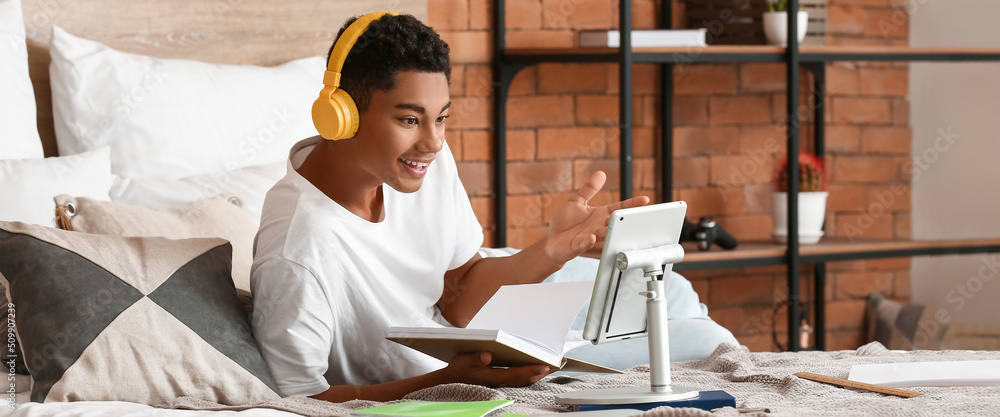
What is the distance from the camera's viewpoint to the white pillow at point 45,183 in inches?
62.5

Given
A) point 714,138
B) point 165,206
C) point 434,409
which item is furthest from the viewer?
point 714,138

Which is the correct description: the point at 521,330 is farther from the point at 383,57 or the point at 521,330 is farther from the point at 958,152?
the point at 958,152

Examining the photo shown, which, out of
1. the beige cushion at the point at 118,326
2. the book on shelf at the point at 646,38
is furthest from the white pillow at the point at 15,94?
the book on shelf at the point at 646,38

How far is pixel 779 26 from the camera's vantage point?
264cm

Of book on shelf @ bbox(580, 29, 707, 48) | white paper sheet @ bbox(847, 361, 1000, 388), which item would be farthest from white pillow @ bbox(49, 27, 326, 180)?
white paper sheet @ bbox(847, 361, 1000, 388)

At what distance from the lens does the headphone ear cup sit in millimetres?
1317

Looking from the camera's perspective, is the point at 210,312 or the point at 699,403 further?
the point at 210,312

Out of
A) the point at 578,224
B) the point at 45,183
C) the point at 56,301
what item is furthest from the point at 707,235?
the point at 56,301

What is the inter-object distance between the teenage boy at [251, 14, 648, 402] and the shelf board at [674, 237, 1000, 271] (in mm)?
1143

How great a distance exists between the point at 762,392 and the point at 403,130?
0.57 metres

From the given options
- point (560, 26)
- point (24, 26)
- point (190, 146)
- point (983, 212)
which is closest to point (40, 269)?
point (190, 146)

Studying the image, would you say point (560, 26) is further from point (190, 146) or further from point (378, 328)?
point (378, 328)

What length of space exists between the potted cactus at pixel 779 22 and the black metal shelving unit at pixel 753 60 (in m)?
0.06

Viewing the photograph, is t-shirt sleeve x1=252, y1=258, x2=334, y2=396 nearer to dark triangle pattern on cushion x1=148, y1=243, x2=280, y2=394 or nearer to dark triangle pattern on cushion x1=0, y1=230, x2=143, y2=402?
dark triangle pattern on cushion x1=148, y1=243, x2=280, y2=394
